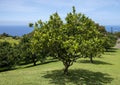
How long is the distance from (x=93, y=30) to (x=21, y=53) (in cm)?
2805

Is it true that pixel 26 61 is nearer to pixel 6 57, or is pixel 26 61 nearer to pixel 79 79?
pixel 6 57

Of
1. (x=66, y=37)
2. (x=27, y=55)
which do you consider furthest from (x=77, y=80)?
(x=27, y=55)

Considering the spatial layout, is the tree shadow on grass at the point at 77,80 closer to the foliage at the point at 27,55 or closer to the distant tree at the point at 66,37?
the distant tree at the point at 66,37

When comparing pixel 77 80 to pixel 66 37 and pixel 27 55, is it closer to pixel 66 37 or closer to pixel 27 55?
pixel 66 37

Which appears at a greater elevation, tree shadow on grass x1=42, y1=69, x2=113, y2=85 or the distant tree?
the distant tree

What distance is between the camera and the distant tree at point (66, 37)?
24686 mm

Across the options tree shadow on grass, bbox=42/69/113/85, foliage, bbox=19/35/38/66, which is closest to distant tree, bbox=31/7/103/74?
tree shadow on grass, bbox=42/69/113/85

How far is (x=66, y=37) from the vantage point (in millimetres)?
25766

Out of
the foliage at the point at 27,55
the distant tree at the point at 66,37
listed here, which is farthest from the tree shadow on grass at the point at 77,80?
the foliage at the point at 27,55

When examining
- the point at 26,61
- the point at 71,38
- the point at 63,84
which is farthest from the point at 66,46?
the point at 26,61

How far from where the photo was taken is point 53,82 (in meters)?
24.9

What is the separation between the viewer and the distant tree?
2469 centimetres

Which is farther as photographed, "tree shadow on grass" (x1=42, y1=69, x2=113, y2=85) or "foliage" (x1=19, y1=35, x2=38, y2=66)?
"foliage" (x1=19, y1=35, x2=38, y2=66)

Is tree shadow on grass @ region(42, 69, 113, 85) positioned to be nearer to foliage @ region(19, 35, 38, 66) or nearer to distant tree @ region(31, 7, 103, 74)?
distant tree @ region(31, 7, 103, 74)
